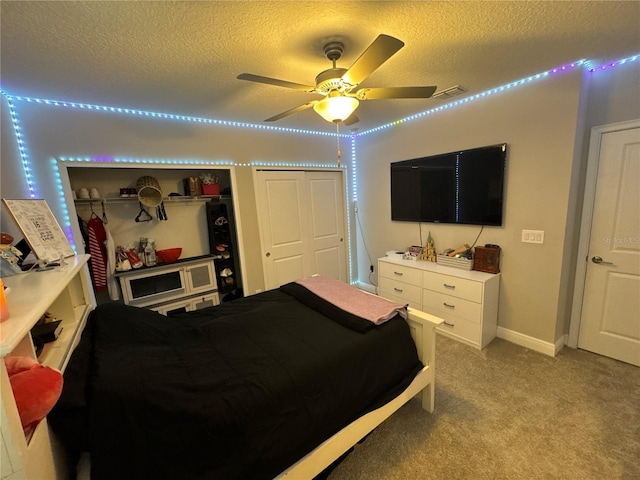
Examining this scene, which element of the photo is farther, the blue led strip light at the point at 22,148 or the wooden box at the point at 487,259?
the wooden box at the point at 487,259

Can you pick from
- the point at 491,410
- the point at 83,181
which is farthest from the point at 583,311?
the point at 83,181

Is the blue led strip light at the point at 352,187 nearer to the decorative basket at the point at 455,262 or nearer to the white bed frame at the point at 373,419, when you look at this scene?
the decorative basket at the point at 455,262

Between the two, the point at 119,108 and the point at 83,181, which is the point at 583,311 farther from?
the point at 83,181

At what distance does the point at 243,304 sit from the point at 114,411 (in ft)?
4.31

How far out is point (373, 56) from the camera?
128 centimetres

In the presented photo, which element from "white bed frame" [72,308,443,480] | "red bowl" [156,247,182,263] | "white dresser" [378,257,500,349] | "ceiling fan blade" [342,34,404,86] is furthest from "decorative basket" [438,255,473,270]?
"red bowl" [156,247,182,263]

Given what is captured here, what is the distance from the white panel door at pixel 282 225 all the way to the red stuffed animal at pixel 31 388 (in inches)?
106

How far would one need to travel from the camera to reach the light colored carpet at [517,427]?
61.3 inches

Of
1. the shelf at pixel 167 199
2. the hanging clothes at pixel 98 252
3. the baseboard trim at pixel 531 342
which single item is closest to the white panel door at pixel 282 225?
the shelf at pixel 167 199

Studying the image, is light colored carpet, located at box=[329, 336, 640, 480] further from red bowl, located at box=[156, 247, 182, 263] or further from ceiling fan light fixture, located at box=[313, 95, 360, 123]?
red bowl, located at box=[156, 247, 182, 263]

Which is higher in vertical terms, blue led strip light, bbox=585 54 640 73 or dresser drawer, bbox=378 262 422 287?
blue led strip light, bbox=585 54 640 73

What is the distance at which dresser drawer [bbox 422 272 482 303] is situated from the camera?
8.64 ft

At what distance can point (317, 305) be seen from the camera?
6.84 ft

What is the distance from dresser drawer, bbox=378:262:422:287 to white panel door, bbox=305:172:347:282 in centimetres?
89
